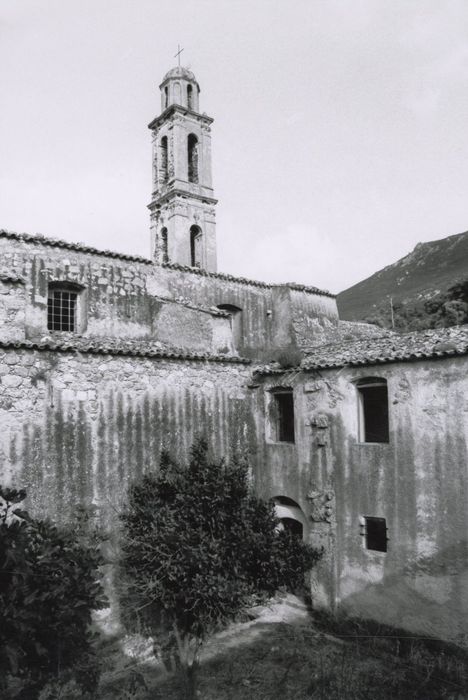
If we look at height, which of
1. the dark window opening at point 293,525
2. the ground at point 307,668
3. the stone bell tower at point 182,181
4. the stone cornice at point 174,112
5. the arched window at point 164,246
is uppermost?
the stone cornice at point 174,112

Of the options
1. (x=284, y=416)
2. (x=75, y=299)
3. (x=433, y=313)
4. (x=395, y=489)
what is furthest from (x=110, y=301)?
(x=433, y=313)

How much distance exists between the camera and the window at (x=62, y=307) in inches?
656

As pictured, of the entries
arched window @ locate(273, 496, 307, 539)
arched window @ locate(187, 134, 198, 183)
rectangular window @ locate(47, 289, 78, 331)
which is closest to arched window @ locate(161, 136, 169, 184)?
arched window @ locate(187, 134, 198, 183)

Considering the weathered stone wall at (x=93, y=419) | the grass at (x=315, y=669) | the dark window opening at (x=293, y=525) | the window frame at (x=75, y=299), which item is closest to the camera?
the grass at (x=315, y=669)

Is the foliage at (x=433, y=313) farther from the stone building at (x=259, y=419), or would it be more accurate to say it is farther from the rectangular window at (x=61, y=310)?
the rectangular window at (x=61, y=310)

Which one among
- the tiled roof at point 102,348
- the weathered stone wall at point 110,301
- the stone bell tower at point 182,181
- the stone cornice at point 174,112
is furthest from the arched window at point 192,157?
the tiled roof at point 102,348

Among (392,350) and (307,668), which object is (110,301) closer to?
(392,350)

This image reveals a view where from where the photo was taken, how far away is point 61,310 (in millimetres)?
16859

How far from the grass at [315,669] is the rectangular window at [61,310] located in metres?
9.49

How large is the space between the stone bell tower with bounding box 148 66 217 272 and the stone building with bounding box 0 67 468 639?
29.1ft

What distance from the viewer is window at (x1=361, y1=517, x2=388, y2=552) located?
12977 mm

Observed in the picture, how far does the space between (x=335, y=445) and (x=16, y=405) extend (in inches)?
312

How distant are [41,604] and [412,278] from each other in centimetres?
6415

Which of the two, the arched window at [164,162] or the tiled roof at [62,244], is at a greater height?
the arched window at [164,162]
